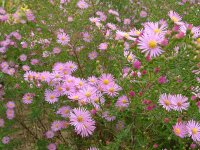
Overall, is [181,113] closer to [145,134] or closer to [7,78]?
[145,134]

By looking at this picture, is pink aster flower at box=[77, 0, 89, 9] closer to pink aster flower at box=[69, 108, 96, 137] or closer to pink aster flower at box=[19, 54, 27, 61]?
pink aster flower at box=[19, 54, 27, 61]

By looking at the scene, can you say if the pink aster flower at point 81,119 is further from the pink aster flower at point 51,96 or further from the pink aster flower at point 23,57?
the pink aster flower at point 23,57

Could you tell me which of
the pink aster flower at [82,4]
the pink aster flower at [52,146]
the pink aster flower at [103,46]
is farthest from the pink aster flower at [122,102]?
the pink aster flower at [82,4]

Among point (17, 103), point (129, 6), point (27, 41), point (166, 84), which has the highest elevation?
point (129, 6)

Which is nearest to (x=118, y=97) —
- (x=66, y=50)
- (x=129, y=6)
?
(x=66, y=50)

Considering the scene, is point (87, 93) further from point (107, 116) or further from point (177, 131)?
point (177, 131)
